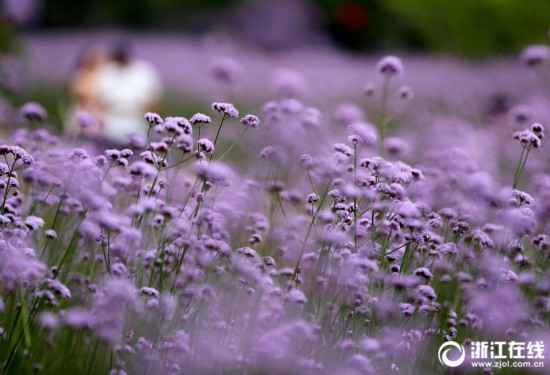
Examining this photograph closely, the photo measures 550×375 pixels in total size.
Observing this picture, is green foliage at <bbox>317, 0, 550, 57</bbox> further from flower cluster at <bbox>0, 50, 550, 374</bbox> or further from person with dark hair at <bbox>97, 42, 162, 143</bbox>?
flower cluster at <bbox>0, 50, 550, 374</bbox>

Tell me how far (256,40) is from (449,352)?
22.6 metres

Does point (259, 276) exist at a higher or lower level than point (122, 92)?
lower

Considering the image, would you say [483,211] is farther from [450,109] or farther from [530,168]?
[450,109]

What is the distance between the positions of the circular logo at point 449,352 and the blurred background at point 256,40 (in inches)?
66.9

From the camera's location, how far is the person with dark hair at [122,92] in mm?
8414

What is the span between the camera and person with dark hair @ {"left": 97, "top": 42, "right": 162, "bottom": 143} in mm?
8414

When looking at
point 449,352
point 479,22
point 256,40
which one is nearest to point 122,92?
point 449,352

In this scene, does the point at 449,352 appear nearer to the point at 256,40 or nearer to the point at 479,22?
the point at 479,22

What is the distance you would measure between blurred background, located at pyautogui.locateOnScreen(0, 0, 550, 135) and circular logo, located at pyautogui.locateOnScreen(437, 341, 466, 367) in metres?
1.70

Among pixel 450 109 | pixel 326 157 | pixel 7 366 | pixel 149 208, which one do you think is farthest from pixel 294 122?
pixel 450 109

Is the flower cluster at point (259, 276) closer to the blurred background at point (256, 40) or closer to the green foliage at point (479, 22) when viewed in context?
the blurred background at point (256, 40)

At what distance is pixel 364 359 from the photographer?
2.19 meters

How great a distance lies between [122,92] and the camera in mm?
8531

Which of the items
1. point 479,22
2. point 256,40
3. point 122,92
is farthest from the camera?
point 256,40
